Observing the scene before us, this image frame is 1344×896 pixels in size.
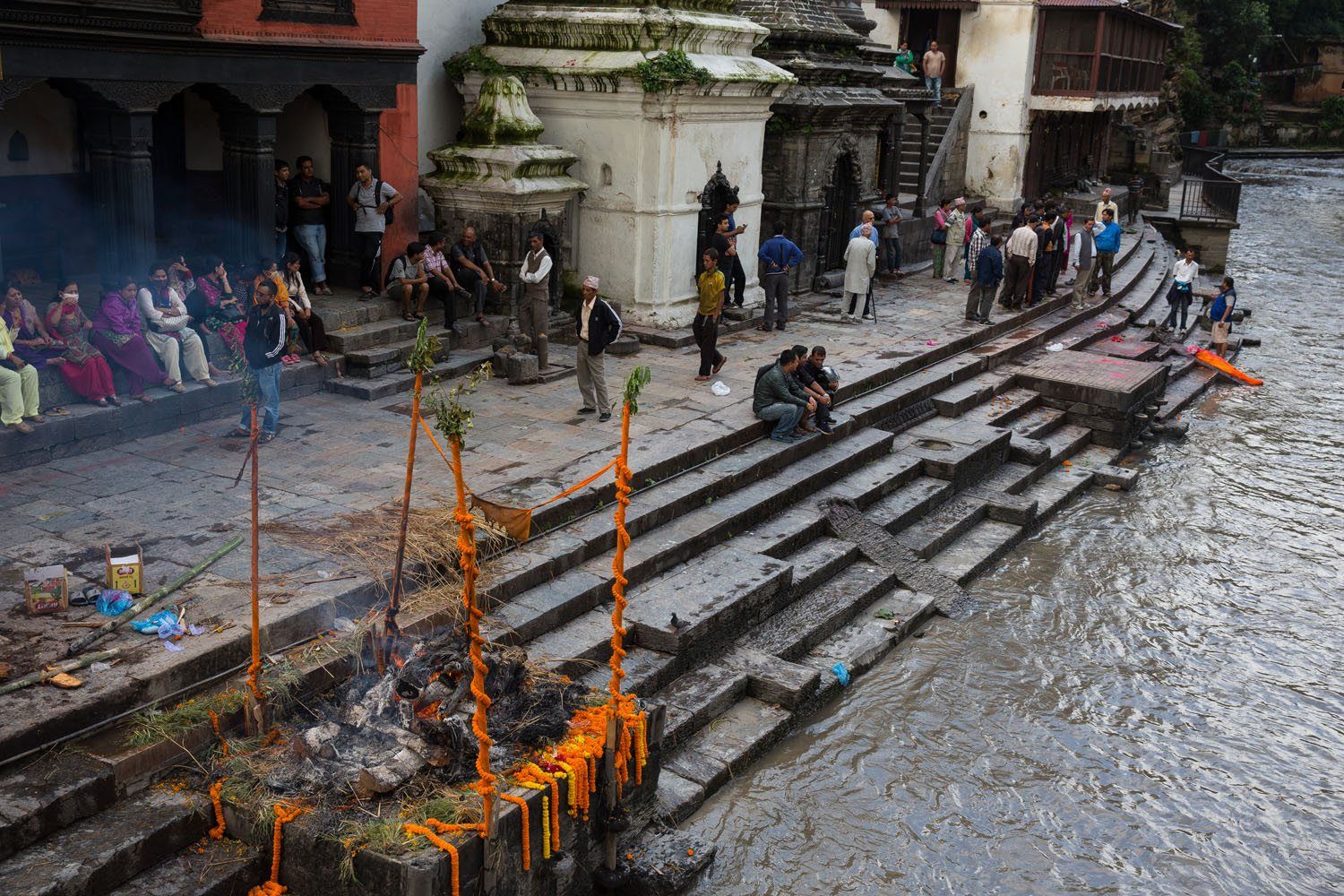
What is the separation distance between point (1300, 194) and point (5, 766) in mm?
49436

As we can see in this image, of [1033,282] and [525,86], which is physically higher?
[525,86]

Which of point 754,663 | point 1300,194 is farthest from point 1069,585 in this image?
point 1300,194

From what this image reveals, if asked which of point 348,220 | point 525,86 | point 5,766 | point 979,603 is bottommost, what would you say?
point 979,603

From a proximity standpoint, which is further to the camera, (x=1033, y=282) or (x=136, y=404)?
(x=1033, y=282)

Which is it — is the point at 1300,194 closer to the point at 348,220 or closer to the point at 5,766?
the point at 348,220

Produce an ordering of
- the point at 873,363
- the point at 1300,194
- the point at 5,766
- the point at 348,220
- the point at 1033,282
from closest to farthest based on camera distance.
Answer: the point at 5,766 → the point at 348,220 → the point at 873,363 → the point at 1033,282 → the point at 1300,194

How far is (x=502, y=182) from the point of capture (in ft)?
47.0

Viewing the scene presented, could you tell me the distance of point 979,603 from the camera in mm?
11500

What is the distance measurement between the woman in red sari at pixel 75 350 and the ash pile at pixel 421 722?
16.0 feet

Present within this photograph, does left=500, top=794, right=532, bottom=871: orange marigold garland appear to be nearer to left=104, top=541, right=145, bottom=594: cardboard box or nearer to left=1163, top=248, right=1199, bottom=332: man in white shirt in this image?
left=104, top=541, right=145, bottom=594: cardboard box

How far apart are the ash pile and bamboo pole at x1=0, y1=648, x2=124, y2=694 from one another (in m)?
1.22

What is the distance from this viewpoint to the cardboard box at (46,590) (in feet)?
24.5

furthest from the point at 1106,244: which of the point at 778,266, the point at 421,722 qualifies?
the point at 421,722

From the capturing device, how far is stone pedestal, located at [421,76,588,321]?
14.4 metres
